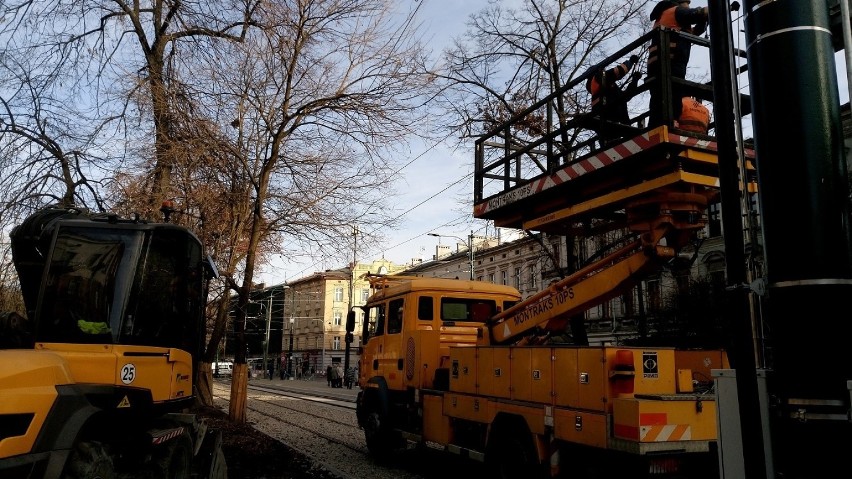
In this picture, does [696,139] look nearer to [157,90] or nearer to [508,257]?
[157,90]

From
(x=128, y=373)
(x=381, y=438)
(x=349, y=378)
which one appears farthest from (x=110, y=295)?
(x=349, y=378)

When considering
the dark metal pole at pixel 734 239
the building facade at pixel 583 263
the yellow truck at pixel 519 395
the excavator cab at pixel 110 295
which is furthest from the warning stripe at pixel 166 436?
the building facade at pixel 583 263

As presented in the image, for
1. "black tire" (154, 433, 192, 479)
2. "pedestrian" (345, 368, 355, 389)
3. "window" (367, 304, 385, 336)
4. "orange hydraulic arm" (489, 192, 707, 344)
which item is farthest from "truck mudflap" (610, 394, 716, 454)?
"pedestrian" (345, 368, 355, 389)

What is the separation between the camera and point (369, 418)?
1167 centimetres

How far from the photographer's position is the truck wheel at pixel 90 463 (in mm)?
4691

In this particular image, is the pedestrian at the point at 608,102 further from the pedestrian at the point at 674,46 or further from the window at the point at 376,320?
the window at the point at 376,320

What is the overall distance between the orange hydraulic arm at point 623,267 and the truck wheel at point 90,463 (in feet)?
16.5

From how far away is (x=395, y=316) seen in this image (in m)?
11.5

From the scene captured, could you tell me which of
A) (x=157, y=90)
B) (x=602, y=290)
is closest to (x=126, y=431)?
(x=602, y=290)

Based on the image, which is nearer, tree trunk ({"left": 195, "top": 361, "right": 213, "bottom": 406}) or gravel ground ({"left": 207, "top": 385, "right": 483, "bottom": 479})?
gravel ground ({"left": 207, "top": 385, "right": 483, "bottom": 479})

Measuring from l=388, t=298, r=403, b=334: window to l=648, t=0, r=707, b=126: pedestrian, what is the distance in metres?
6.35

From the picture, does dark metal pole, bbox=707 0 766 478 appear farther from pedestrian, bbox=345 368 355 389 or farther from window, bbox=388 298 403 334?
pedestrian, bbox=345 368 355 389

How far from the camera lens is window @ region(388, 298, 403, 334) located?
445 inches

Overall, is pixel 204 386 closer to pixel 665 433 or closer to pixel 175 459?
pixel 175 459
